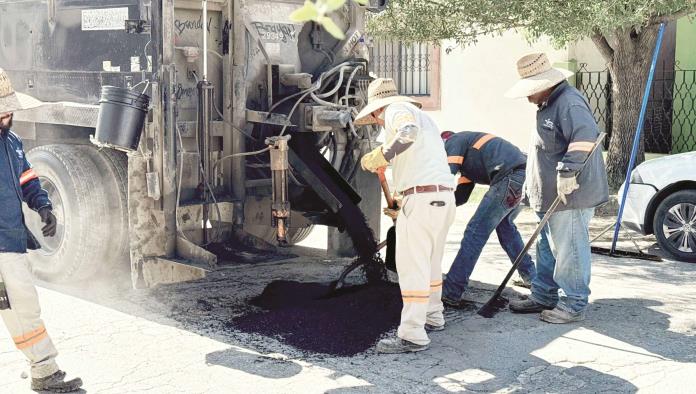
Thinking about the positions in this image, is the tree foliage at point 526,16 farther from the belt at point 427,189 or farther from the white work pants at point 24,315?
the white work pants at point 24,315

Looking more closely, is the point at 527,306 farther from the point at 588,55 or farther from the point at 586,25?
the point at 588,55

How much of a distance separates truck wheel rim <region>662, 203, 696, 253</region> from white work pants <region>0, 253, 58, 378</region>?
5.67 metres

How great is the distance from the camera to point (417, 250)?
5703 millimetres

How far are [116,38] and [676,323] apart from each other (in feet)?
14.1

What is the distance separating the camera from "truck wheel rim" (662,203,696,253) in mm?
8406

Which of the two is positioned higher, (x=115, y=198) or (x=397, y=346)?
(x=115, y=198)

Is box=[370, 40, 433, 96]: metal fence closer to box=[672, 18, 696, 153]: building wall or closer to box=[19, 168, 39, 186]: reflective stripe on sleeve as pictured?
box=[672, 18, 696, 153]: building wall

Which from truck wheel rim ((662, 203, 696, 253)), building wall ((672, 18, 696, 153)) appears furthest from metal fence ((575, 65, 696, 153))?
truck wheel rim ((662, 203, 696, 253))

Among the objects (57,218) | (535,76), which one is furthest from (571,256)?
(57,218)

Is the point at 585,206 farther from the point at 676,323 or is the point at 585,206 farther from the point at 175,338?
the point at 175,338

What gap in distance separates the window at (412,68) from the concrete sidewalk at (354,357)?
960cm

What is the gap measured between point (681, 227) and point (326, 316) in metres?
3.78

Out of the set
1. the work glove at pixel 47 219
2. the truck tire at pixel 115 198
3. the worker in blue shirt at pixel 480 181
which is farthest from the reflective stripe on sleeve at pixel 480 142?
the work glove at pixel 47 219

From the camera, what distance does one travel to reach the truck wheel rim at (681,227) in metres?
8.41
